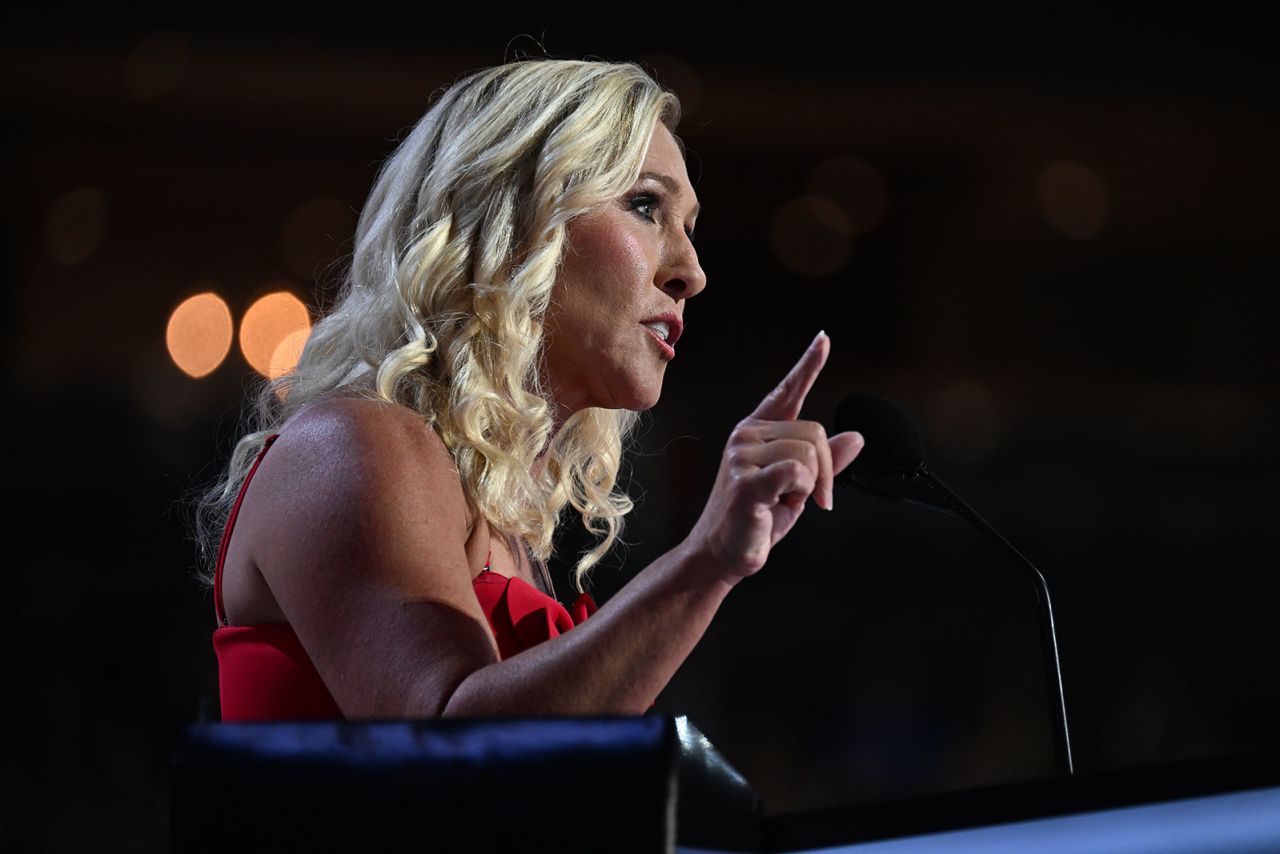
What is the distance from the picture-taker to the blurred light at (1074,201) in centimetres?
489

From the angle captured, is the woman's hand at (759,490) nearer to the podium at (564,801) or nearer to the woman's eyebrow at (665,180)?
the podium at (564,801)

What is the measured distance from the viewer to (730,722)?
14.3 ft

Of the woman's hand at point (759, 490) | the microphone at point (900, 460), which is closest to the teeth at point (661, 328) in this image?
the microphone at point (900, 460)

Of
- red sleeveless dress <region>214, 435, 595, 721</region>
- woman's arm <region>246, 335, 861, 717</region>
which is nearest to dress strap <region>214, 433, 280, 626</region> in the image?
red sleeveless dress <region>214, 435, 595, 721</region>

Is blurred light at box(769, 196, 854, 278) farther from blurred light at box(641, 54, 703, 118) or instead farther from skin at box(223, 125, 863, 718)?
skin at box(223, 125, 863, 718)

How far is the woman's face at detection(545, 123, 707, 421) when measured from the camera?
140cm

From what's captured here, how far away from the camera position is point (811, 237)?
496cm

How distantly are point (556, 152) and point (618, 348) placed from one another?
0.21 m

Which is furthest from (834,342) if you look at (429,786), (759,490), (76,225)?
(429,786)

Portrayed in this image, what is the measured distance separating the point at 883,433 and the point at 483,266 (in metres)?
0.43

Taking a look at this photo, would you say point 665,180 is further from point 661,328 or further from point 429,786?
point 429,786

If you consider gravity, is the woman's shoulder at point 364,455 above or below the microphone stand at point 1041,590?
above

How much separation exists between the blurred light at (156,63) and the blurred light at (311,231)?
596mm

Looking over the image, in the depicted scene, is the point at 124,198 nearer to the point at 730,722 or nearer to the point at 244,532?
the point at 730,722
